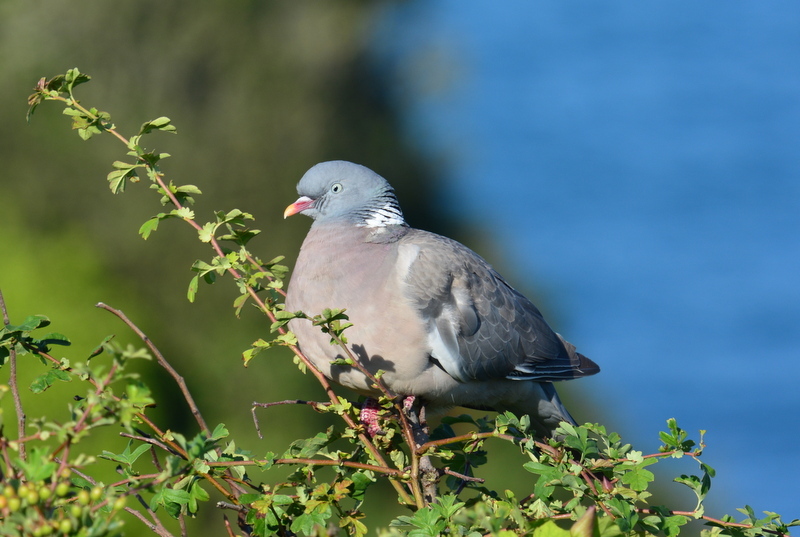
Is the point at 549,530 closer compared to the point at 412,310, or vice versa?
the point at 549,530

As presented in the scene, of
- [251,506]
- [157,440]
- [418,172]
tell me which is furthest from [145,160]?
[418,172]

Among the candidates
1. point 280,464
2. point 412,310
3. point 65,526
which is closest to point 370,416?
point 412,310

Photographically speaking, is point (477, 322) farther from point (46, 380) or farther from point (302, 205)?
point (46, 380)

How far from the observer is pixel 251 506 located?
1.35 m

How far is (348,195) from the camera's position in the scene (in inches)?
101

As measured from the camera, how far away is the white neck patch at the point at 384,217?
2508 mm

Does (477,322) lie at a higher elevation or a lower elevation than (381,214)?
lower

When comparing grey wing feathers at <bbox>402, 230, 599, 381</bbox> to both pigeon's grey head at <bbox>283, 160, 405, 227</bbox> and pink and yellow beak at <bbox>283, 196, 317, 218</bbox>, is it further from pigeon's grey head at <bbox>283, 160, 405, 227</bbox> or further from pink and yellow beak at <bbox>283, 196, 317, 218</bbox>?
pink and yellow beak at <bbox>283, 196, 317, 218</bbox>

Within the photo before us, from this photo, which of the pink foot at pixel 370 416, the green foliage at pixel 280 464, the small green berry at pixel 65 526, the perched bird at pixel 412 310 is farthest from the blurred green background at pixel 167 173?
the small green berry at pixel 65 526

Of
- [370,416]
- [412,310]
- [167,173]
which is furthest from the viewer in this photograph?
[167,173]

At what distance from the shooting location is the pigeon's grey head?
99.9 inches

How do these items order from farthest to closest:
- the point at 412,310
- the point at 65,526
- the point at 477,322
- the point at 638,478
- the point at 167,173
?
the point at 167,173, the point at 477,322, the point at 412,310, the point at 638,478, the point at 65,526

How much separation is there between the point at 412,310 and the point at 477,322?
0.32 metres

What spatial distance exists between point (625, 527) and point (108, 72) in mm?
4768
